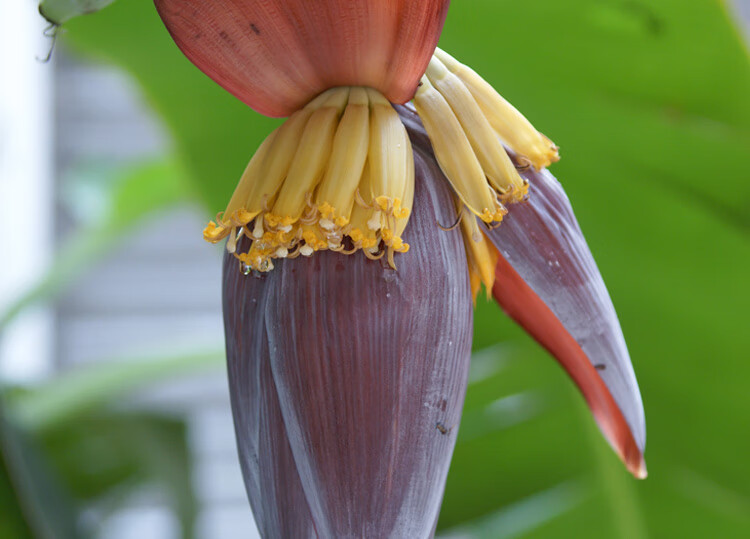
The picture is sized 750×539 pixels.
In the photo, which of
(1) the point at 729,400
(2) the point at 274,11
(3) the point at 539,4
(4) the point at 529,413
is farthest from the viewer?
(4) the point at 529,413

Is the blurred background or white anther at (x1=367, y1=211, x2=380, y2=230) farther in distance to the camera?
the blurred background

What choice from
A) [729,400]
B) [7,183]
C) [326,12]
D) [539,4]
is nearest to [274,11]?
[326,12]

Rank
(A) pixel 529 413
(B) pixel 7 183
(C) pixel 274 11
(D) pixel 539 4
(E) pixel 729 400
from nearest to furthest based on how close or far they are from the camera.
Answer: (C) pixel 274 11, (D) pixel 539 4, (E) pixel 729 400, (A) pixel 529 413, (B) pixel 7 183

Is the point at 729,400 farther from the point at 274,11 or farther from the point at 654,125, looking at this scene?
the point at 274,11

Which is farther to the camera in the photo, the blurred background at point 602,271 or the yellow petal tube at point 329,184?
the blurred background at point 602,271

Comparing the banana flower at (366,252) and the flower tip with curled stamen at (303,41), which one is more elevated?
the flower tip with curled stamen at (303,41)

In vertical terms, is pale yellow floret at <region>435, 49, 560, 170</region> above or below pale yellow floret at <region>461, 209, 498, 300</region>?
above
